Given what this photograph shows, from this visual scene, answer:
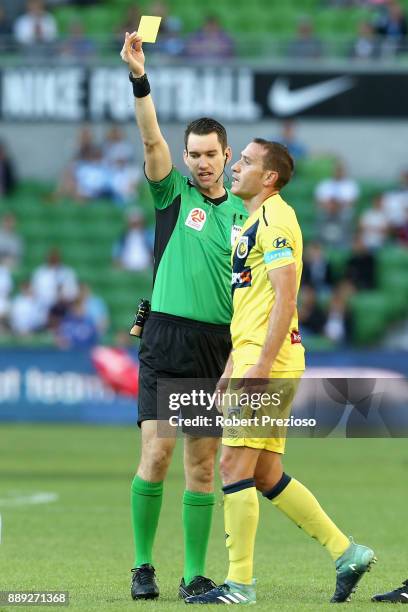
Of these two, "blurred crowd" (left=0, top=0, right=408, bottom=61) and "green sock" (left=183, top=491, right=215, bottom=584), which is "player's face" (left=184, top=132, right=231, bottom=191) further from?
"blurred crowd" (left=0, top=0, right=408, bottom=61)

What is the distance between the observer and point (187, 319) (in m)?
7.80

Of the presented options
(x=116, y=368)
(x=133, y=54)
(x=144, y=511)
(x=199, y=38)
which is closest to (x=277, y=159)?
(x=133, y=54)

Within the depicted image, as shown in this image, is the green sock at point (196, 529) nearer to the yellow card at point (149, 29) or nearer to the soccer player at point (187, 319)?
the soccer player at point (187, 319)

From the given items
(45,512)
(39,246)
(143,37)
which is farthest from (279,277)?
(39,246)

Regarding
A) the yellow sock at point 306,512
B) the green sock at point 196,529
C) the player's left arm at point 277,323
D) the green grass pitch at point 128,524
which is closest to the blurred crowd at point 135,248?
the green grass pitch at point 128,524

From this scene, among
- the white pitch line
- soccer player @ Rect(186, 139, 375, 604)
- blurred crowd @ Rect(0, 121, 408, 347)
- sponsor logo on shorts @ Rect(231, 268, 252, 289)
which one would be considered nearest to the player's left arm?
soccer player @ Rect(186, 139, 375, 604)

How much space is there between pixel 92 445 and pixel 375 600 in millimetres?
11969

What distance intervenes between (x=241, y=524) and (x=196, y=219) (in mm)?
1661

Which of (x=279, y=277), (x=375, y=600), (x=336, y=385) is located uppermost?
(x=279, y=277)

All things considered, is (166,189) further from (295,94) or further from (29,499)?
(295,94)

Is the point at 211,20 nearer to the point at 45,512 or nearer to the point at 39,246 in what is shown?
the point at 39,246

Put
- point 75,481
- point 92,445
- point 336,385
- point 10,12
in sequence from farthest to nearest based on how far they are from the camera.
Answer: point 10,12 → point 92,445 → point 75,481 → point 336,385

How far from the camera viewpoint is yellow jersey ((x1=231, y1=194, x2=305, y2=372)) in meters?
7.09

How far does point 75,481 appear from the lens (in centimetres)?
1498
